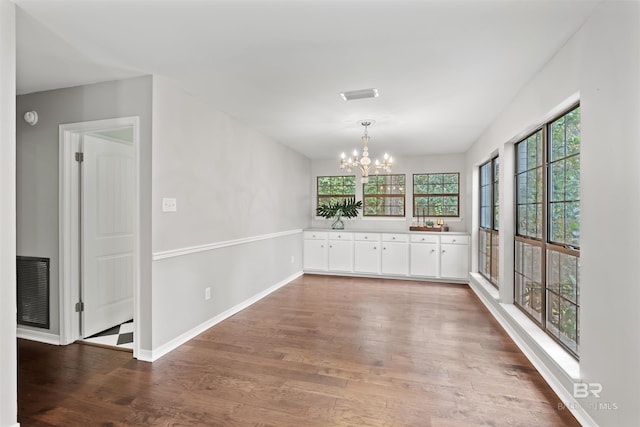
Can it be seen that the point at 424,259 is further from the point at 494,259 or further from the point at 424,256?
the point at 494,259

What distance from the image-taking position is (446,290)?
17.0 feet

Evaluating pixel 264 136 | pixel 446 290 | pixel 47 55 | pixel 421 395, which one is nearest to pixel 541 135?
A: pixel 421 395

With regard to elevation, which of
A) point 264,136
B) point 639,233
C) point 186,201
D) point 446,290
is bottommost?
point 446,290

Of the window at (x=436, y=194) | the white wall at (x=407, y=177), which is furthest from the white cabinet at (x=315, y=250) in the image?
the window at (x=436, y=194)

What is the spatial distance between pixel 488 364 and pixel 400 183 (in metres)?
4.31

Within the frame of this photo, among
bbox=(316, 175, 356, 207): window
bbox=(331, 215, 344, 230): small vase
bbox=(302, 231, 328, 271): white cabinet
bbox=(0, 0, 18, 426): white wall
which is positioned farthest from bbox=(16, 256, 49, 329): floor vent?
bbox=(316, 175, 356, 207): window

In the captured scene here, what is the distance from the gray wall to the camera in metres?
2.72

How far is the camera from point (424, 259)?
580 centimetres

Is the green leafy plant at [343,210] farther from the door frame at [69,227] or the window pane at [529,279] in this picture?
the door frame at [69,227]

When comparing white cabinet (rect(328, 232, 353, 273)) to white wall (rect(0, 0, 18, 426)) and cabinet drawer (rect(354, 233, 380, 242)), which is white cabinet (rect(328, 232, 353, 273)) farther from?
white wall (rect(0, 0, 18, 426))

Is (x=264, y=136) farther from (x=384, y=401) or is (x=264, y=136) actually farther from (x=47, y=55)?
(x=384, y=401)

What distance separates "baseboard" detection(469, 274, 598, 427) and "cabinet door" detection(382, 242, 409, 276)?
5.69 feet

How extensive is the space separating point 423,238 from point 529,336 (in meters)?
3.19

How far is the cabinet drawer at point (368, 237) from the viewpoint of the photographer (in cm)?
607
